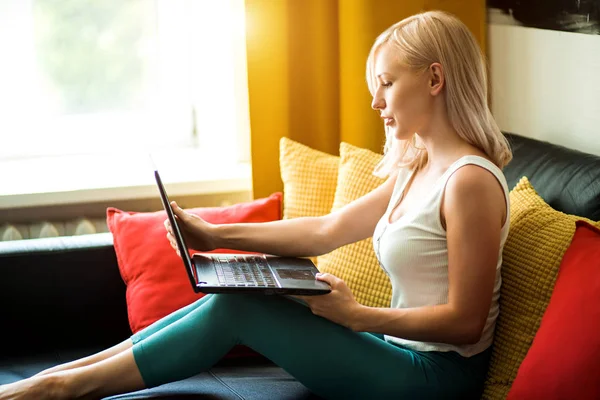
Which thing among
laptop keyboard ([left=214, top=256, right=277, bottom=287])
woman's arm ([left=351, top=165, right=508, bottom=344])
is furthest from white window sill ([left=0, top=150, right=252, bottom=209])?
woman's arm ([left=351, top=165, right=508, bottom=344])

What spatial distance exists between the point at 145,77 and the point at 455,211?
172 cm

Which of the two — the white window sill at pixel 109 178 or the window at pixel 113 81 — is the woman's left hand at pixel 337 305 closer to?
the white window sill at pixel 109 178

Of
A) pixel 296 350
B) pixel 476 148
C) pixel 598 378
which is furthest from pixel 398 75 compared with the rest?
pixel 598 378

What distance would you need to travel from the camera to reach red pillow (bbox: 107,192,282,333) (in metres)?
2.13

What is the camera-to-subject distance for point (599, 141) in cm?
198

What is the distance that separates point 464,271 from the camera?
1.56m

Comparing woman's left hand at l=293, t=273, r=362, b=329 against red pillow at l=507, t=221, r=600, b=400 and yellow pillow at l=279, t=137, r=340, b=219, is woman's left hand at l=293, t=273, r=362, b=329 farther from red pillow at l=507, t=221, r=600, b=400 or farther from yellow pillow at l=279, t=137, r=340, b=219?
yellow pillow at l=279, t=137, r=340, b=219

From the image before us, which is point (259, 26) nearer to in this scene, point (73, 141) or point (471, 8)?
point (471, 8)

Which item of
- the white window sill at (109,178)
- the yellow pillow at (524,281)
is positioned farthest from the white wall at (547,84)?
the white window sill at (109,178)

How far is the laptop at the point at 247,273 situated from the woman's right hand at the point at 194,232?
147 mm

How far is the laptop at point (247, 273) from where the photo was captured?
1535 mm

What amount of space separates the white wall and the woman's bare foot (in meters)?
1.34

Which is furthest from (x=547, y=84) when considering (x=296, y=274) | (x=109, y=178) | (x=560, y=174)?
(x=109, y=178)

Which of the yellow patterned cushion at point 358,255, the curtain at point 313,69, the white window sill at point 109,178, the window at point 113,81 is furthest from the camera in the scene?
the window at point 113,81
